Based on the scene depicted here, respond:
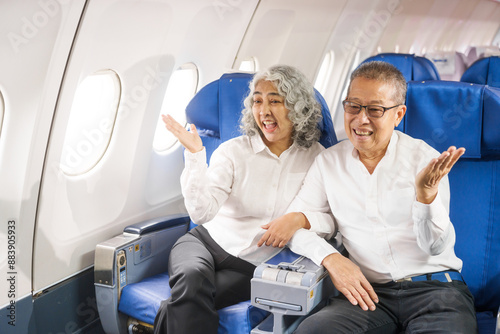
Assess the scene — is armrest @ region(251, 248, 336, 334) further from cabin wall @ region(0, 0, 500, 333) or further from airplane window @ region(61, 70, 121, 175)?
airplane window @ region(61, 70, 121, 175)

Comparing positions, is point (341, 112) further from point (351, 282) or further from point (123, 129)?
point (351, 282)

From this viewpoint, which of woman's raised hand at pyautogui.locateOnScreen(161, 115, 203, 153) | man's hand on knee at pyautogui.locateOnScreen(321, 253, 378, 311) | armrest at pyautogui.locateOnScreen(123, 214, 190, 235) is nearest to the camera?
man's hand on knee at pyautogui.locateOnScreen(321, 253, 378, 311)

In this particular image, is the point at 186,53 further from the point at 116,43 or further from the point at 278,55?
the point at 278,55

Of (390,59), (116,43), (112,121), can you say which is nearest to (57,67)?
(116,43)

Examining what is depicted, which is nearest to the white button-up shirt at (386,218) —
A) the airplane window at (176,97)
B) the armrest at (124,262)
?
the armrest at (124,262)

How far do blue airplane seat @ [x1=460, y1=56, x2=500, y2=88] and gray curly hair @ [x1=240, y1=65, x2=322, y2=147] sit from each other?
7.98 ft

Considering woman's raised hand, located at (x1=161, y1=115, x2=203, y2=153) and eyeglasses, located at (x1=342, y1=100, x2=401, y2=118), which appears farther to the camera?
woman's raised hand, located at (x1=161, y1=115, x2=203, y2=153)

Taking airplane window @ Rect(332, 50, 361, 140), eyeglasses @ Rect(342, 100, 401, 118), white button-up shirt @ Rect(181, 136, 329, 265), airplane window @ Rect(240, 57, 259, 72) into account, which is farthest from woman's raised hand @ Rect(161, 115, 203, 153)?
airplane window @ Rect(332, 50, 361, 140)

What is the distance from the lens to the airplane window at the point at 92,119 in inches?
134

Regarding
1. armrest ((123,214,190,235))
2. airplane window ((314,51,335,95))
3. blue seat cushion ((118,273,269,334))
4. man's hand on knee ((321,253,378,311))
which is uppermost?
airplane window ((314,51,335,95))

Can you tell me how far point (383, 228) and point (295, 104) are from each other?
0.83 meters

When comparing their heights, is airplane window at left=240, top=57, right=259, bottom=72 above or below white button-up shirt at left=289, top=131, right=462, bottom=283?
above

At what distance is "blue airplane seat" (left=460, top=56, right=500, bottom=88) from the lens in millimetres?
4840

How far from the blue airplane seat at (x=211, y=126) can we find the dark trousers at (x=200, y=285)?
0.37ft
